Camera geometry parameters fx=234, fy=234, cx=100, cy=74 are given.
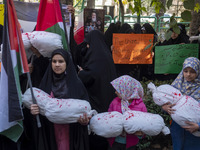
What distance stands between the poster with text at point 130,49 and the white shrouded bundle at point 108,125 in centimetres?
202

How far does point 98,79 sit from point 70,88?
2.32 feet

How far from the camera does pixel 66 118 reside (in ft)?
7.74

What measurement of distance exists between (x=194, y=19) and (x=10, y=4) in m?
4.19

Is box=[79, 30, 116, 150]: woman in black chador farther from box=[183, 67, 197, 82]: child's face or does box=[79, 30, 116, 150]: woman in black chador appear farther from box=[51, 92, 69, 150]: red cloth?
box=[183, 67, 197, 82]: child's face

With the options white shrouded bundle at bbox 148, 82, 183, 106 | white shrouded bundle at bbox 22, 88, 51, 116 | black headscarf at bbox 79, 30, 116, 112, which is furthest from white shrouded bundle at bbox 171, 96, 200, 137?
white shrouded bundle at bbox 22, 88, 51, 116

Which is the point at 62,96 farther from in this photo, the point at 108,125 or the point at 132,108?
the point at 132,108

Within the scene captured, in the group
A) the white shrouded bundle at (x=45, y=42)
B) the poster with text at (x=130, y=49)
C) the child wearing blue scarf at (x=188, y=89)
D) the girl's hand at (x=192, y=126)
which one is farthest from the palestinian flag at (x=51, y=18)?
the poster with text at (x=130, y=49)

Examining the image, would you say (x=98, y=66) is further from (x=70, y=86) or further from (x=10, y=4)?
(x=10, y=4)

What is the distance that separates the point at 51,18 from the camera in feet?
9.56

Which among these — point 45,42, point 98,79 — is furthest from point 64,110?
point 98,79

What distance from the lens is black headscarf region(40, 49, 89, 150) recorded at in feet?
8.73

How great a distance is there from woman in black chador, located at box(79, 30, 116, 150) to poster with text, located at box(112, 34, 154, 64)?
3.54ft

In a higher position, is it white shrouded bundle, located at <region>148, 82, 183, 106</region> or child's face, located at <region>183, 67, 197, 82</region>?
child's face, located at <region>183, 67, 197, 82</region>

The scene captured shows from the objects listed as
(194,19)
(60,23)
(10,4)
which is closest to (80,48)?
(60,23)
